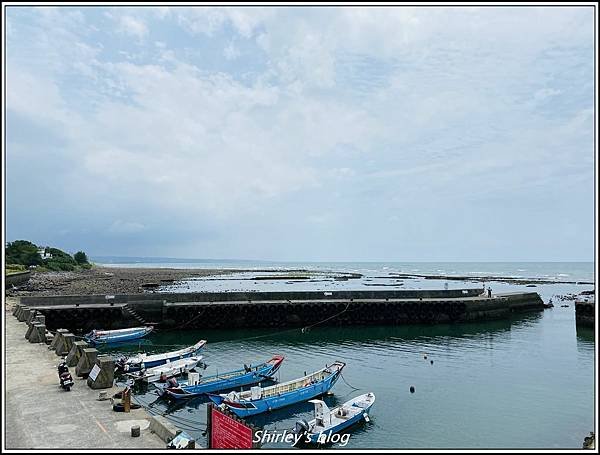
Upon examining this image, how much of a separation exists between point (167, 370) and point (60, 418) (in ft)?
48.7

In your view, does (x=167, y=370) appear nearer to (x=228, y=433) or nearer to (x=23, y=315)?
(x=23, y=315)

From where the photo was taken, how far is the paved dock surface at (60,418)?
39.3 ft

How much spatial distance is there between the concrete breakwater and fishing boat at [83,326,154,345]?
4.29 meters

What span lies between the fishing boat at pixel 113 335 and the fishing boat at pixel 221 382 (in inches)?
619

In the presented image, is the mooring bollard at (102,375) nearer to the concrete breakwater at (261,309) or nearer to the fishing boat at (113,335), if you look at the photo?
the fishing boat at (113,335)

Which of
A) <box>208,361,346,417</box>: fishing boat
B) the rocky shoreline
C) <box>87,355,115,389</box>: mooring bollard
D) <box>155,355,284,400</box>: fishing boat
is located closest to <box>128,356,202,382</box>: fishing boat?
<box>155,355,284,400</box>: fishing boat

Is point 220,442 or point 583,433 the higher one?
point 220,442

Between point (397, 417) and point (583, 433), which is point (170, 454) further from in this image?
point (583, 433)

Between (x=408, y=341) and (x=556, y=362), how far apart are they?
12115mm

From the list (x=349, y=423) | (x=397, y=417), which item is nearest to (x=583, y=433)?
(x=397, y=417)

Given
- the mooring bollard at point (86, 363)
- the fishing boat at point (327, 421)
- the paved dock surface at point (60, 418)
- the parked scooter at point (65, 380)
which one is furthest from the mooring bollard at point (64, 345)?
the fishing boat at point (327, 421)

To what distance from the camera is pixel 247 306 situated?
4762cm

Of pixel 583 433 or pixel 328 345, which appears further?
pixel 328 345

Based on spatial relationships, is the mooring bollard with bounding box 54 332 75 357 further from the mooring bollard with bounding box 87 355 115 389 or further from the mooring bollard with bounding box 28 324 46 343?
the mooring bollard with bounding box 87 355 115 389
